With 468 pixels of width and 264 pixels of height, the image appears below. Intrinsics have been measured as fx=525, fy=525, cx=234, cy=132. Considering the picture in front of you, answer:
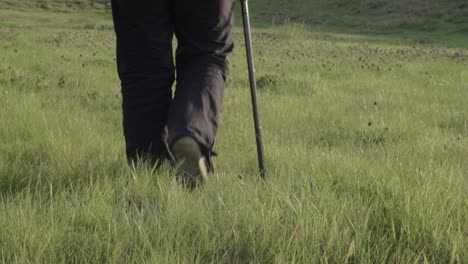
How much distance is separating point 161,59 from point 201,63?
234mm

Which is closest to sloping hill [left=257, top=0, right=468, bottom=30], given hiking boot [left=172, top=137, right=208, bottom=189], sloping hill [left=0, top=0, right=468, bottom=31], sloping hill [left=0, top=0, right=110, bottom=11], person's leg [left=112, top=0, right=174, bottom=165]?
sloping hill [left=0, top=0, right=468, bottom=31]

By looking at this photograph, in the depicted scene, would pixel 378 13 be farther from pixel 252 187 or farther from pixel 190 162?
pixel 190 162

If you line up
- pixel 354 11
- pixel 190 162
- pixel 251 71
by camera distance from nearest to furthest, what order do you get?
pixel 190 162 → pixel 251 71 → pixel 354 11

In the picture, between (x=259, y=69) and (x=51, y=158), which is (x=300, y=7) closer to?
(x=259, y=69)

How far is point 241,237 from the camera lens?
2.17 meters

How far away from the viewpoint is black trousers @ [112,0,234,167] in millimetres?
2904

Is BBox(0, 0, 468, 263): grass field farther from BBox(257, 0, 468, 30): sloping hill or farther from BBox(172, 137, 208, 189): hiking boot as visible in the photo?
BBox(257, 0, 468, 30): sloping hill

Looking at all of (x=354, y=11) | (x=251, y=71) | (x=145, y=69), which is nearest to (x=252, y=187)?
(x=251, y=71)

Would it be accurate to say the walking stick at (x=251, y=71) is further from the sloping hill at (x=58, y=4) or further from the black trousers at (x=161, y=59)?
the sloping hill at (x=58, y=4)

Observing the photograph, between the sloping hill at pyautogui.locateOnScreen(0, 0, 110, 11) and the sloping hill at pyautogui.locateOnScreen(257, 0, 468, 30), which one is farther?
the sloping hill at pyautogui.locateOnScreen(0, 0, 110, 11)

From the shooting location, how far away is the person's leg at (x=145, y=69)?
9.62 ft

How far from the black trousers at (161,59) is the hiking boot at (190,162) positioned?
0.42 ft

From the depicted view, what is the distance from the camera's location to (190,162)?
105 inches

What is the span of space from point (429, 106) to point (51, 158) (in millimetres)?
4539
